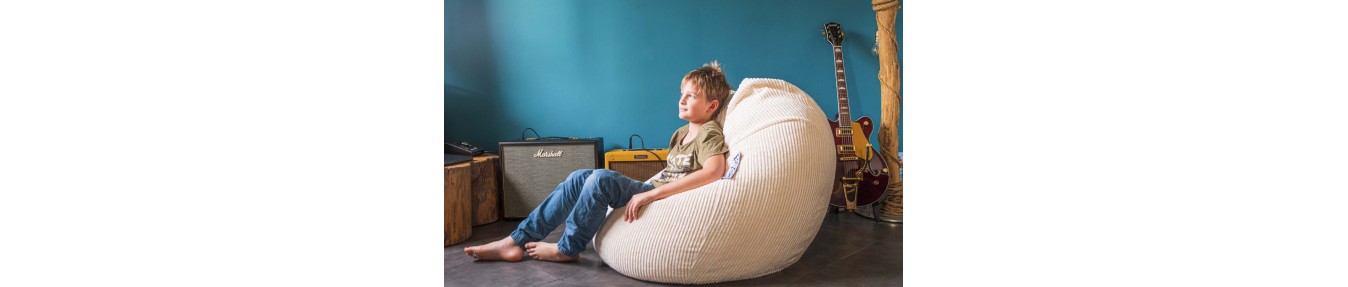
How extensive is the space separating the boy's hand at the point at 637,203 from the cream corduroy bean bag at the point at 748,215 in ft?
0.05

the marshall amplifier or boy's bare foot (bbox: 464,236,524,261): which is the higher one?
the marshall amplifier

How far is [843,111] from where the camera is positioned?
2426 millimetres

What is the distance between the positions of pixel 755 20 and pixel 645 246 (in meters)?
1.71

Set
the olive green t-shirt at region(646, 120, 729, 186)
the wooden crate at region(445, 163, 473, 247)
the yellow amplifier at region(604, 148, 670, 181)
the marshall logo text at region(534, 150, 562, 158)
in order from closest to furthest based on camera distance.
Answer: the olive green t-shirt at region(646, 120, 729, 186)
the wooden crate at region(445, 163, 473, 247)
the marshall logo text at region(534, 150, 562, 158)
the yellow amplifier at region(604, 148, 670, 181)

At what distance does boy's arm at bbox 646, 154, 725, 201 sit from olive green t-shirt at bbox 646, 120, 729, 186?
0.08 ft

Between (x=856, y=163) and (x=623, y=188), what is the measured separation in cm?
122

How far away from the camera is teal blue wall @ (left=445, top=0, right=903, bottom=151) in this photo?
274cm

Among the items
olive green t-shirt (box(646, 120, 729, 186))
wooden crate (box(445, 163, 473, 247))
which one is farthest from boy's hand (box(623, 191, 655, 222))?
wooden crate (box(445, 163, 473, 247))

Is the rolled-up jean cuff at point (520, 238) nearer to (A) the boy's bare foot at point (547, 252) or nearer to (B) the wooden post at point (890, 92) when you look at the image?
(A) the boy's bare foot at point (547, 252)

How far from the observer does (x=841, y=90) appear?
2.50 m

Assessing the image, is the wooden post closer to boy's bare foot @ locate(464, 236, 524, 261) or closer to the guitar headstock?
the guitar headstock

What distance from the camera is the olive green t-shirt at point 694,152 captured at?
1628mm
